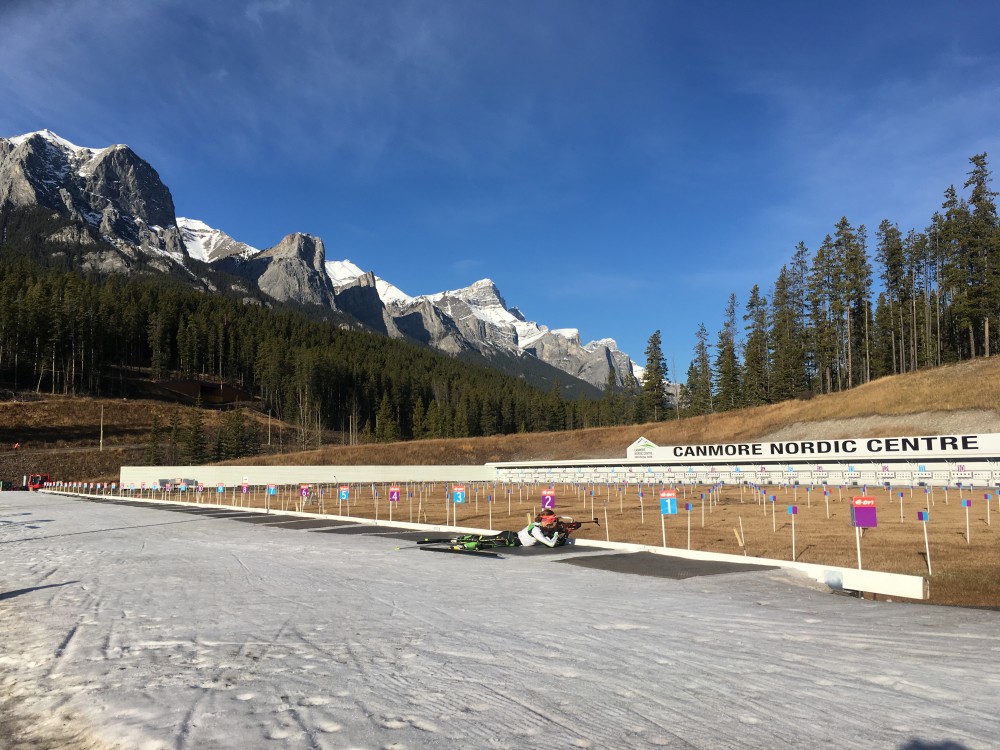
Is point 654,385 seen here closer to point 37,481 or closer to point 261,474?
point 261,474

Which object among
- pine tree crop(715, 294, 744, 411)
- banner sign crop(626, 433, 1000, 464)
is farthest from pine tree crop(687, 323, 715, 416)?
banner sign crop(626, 433, 1000, 464)

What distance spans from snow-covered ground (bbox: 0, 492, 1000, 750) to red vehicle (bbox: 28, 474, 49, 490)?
68.7 metres

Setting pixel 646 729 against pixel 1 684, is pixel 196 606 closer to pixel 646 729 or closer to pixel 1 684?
pixel 1 684

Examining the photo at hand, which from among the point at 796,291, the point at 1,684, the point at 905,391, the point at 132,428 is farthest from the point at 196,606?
the point at 796,291

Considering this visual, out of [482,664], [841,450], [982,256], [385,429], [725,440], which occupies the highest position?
[982,256]

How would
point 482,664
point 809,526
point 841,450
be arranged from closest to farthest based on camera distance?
point 482,664, point 809,526, point 841,450

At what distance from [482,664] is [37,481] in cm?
8290

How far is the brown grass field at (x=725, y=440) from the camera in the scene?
18266mm

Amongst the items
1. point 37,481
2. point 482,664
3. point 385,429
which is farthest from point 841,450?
point 37,481

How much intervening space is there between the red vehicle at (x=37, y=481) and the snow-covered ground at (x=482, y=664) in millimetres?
68683

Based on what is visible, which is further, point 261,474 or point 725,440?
point 725,440

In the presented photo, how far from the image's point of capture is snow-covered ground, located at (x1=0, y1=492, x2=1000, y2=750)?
5.18 metres

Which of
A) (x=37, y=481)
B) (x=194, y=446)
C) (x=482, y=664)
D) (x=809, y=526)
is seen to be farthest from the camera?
(x=194, y=446)

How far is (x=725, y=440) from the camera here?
226ft
